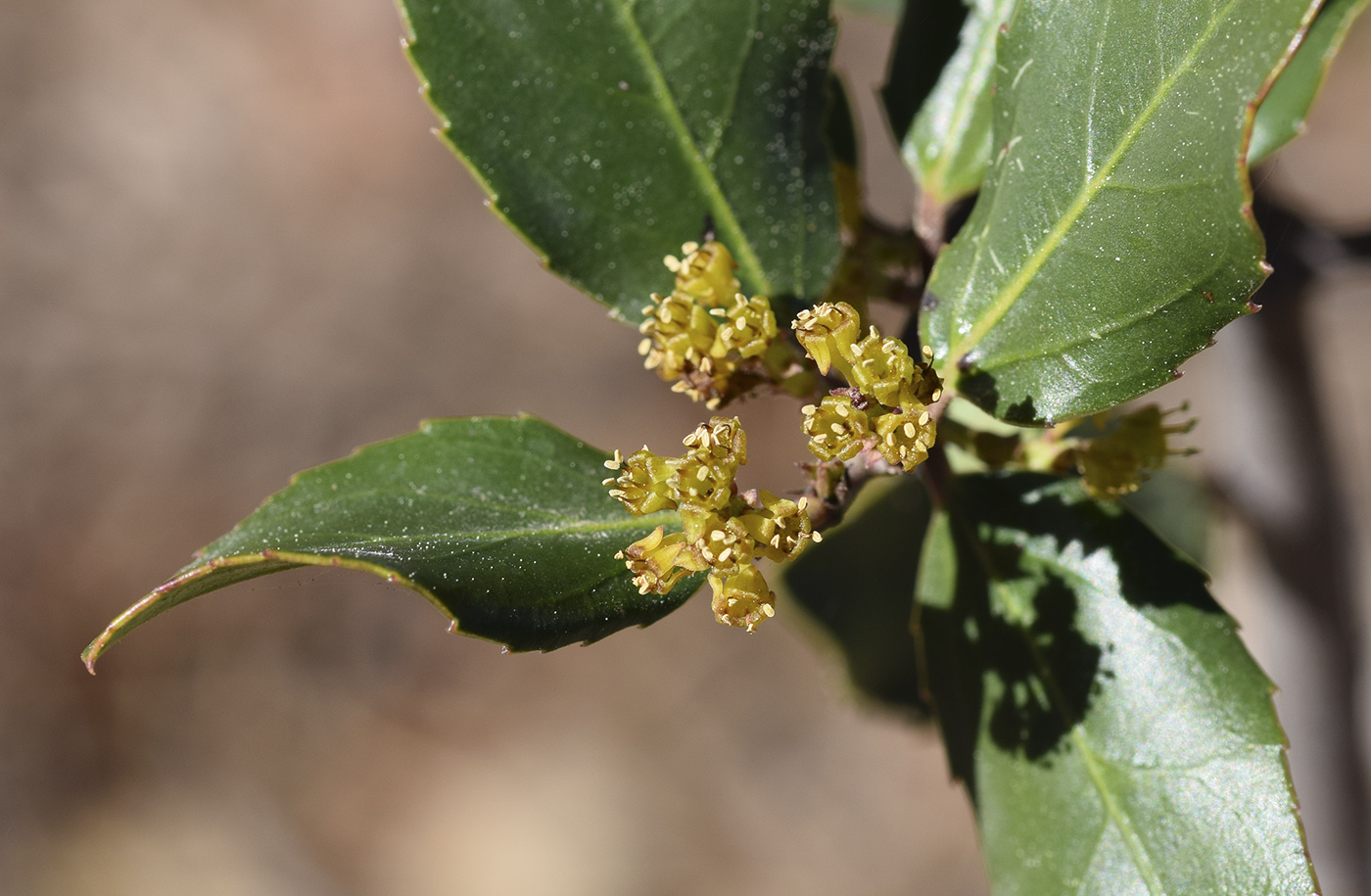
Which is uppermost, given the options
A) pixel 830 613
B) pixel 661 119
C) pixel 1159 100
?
pixel 661 119

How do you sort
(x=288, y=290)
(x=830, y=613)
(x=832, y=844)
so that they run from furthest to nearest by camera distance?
(x=288, y=290), (x=832, y=844), (x=830, y=613)

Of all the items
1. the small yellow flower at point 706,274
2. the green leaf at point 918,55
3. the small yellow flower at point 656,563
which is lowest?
the small yellow flower at point 656,563

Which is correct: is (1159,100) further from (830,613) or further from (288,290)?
(288,290)

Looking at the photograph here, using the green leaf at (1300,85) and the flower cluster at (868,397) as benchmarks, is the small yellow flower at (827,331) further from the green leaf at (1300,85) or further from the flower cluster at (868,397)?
the green leaf at (1300,85)

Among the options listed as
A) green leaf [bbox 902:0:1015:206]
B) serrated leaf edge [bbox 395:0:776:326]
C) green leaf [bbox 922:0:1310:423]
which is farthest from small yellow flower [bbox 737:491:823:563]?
green leaf [bbox 902:0:1015:206]

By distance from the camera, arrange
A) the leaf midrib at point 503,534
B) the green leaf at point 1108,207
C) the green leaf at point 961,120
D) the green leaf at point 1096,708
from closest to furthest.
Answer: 1. the green leaf at point 1108,207
2. the leaf midrib at point 503,534
3. the green leaf at point 1096,708
4. the green leaf at point 961,120

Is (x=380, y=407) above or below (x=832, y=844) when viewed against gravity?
above

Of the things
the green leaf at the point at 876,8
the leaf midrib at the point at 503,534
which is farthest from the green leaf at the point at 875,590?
the leaf midrib at the point at 503,534

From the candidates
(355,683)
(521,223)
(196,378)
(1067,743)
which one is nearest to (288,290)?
(196,378)
